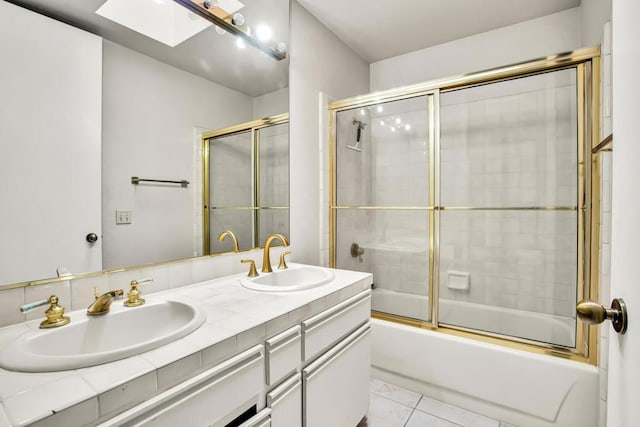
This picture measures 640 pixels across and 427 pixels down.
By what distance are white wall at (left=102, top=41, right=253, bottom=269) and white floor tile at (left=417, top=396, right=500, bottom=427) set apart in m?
1.64

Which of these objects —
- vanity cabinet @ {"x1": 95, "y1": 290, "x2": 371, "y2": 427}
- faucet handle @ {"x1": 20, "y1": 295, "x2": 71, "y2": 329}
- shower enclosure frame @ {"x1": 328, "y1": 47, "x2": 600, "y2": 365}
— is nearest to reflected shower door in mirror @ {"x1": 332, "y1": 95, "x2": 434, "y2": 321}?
shower enclosure frame @ {"x1": 328, "y1": 47, "x2": 600, "y2": 365}

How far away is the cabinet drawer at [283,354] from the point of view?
1006 mm

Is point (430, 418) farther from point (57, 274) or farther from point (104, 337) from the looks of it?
point (57, 274)

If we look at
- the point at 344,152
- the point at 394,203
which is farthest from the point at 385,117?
the point at 394,203

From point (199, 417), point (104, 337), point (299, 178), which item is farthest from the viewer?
point (299, 178)

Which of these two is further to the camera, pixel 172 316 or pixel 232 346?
pixel 172 316

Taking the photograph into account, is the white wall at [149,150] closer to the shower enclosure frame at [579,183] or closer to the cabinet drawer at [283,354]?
the cabinet drawer at [283,354]

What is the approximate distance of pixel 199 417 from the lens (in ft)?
2.56

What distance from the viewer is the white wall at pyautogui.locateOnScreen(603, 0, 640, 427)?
0.48 meters

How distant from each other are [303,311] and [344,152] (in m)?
1.66

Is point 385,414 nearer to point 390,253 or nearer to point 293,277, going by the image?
point 293,277

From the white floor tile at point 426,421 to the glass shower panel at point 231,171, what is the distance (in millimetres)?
1530

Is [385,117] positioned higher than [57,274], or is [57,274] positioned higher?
[385,117]

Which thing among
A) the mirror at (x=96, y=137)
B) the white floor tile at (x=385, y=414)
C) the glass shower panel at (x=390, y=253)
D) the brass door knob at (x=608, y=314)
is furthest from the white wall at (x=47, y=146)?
the glass shower panel at (x=390, y=253)
